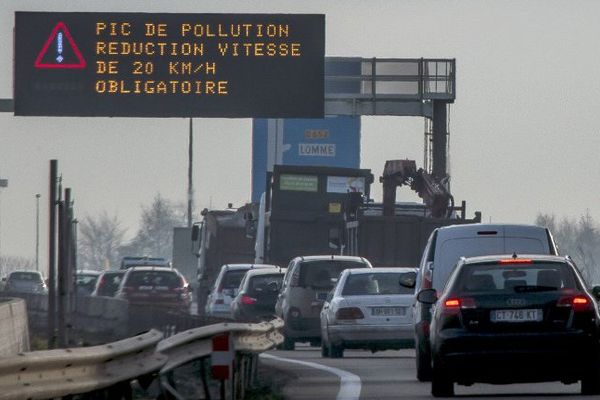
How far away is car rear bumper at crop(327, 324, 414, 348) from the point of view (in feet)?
101

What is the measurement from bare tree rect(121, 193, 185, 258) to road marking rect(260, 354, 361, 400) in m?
160

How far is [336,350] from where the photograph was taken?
31688 millimetres

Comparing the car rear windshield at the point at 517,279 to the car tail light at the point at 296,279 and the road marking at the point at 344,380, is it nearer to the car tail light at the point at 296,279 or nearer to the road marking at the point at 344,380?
the road marking at the point at 344,380

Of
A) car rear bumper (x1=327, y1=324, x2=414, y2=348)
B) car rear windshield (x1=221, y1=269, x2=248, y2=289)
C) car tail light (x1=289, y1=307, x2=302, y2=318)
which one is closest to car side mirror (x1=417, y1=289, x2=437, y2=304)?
car rear bumper (x1=327, y1=324, x2=414, y2=348)

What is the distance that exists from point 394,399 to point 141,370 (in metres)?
5.76

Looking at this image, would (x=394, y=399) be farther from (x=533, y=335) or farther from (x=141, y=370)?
(x=141, y=370)

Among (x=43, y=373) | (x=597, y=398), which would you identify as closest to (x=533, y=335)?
(x=597, y=398)

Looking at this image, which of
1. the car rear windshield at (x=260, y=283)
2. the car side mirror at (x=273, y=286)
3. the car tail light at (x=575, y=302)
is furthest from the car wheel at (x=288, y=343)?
the car tail light at (x=575, y=302)

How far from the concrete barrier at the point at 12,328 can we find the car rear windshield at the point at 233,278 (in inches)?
423

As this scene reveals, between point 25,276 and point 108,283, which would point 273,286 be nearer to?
point 108,283

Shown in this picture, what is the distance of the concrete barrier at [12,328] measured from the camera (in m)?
29.2

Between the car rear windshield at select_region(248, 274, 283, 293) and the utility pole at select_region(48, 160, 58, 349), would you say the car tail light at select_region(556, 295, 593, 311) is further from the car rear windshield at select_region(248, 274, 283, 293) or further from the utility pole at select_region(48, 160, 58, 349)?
the car rear windshield at select_region(248, 274, 283, 293)

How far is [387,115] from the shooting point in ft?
168

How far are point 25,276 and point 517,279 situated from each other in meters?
65.4
